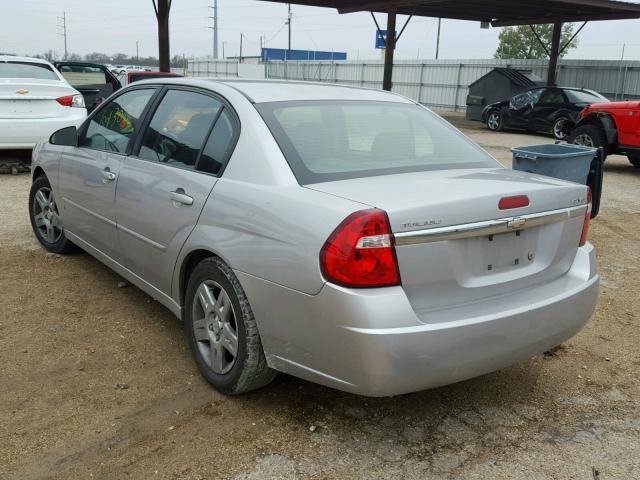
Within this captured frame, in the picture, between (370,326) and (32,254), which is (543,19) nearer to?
(32,254)

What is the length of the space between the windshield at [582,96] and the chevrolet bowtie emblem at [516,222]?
15.9m

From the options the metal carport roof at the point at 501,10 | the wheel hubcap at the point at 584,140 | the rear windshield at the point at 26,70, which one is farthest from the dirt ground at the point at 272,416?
the metal carport roof at the point at 501,10

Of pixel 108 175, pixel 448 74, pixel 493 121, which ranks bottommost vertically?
pixel 493 121

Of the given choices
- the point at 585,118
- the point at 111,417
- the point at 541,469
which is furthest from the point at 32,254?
the point at 585,118

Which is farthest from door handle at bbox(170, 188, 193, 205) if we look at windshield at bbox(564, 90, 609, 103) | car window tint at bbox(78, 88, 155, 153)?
windshield at bbox(564, 90, 609, 103)

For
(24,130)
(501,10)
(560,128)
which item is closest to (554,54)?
(501,10)

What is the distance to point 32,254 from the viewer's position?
A: 5.34 metres

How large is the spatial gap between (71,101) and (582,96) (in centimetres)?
1366

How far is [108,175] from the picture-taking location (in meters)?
3.99

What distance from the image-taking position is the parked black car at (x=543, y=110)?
17.0 meters

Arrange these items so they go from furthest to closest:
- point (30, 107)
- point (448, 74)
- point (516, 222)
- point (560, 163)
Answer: point (448, 74) → point (30, 107) → point (560, 163) → point (516, 222)

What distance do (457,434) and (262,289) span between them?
1122 mm

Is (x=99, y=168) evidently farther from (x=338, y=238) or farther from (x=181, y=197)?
(x=338, y=238)

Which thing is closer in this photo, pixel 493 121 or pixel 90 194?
pixel 90 194
